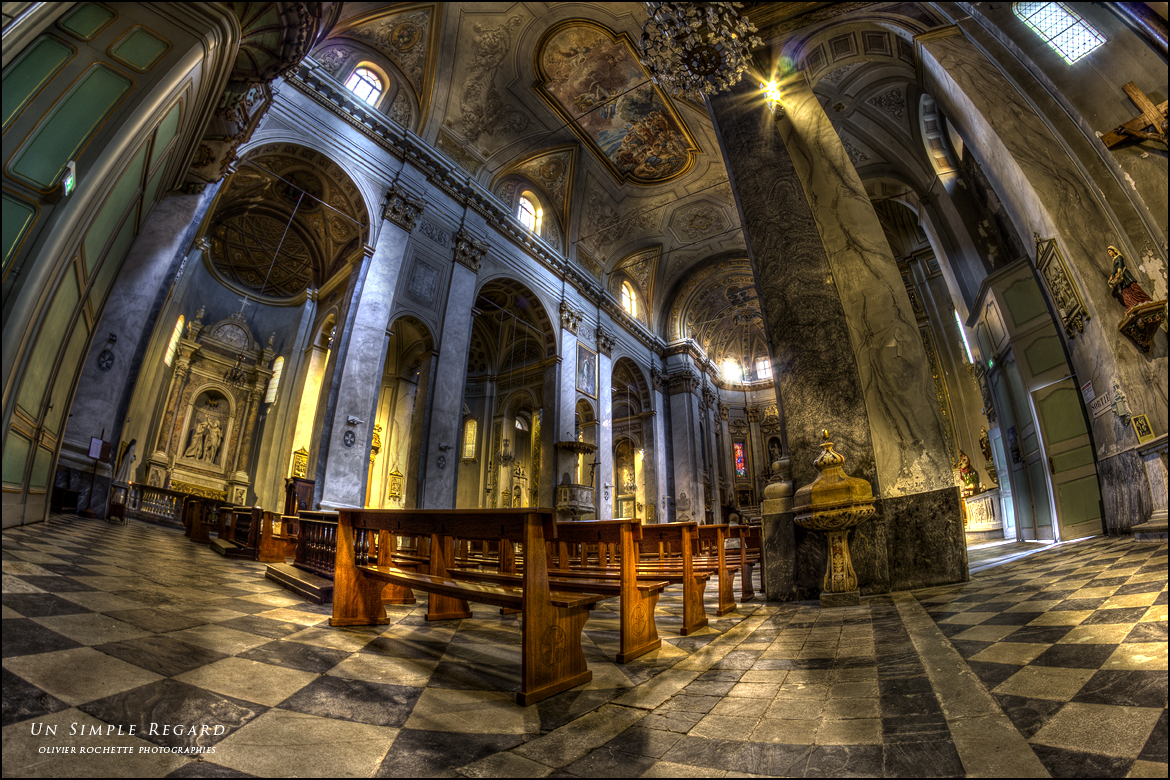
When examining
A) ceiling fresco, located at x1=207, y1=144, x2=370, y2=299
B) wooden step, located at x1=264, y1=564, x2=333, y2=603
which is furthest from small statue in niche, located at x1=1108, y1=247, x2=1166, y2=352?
ceiling fresco, located at x1=207, y1=144, x2=370, y2=299

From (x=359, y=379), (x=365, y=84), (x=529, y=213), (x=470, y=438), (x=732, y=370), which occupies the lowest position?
(x=470, y=438)

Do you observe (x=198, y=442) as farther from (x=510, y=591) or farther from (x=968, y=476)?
(x=968, y=476)

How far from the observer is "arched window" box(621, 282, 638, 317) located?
18469mm

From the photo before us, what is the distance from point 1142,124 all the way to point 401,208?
10984 mm

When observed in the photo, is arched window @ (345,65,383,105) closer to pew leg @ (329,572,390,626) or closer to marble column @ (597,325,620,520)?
marble column @ (597,325,620,520)

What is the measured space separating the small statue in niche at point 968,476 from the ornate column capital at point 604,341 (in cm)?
1001

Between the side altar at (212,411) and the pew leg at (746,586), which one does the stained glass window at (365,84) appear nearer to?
the side altar at (212,411)

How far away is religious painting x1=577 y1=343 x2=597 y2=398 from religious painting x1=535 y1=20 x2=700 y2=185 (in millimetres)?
5681

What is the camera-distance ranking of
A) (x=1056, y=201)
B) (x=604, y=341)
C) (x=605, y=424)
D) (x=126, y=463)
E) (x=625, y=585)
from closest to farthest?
1. (x=625, y=585)
2. (x=1056, y=201)
3. (x=126, y=463)
4. (x=605, y=424)
5. (x=604, y=341)

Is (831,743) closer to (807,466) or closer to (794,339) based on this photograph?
(807,466)

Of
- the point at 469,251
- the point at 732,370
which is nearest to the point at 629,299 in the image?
the point at 469,251

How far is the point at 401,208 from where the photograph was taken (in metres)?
10.3

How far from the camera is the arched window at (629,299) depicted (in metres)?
18.5

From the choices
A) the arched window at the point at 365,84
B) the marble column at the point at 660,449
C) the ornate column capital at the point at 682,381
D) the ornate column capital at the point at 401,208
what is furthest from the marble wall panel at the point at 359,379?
the ornate column capital at the point at 682,381
